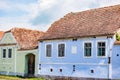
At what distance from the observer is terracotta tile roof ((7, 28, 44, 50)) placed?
123 ft

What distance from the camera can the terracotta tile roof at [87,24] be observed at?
28.6 m

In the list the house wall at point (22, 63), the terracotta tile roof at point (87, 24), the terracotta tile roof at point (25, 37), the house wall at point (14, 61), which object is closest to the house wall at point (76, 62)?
the terracotta tile roof at point (87, 24)

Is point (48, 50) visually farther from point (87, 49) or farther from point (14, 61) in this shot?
point (14, 61)

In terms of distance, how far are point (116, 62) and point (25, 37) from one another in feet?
49.2

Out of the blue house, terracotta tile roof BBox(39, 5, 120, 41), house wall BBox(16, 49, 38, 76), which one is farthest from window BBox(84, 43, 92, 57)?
house wall BBox(16, 49, 38, 76)

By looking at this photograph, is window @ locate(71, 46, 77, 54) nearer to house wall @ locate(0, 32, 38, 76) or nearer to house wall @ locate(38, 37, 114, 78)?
house wall @ locate(38, 37, 114, 78)

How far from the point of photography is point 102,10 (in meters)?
31.8

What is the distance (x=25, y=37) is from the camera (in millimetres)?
38656

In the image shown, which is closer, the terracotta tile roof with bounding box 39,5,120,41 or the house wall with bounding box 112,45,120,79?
the house wall with bounding box 112,45,120,79

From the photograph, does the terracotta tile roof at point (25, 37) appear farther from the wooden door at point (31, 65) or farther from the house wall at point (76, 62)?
the house wall at point (76, 62)

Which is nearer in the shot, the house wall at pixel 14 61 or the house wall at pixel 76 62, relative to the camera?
the house wall at pixel 76 62

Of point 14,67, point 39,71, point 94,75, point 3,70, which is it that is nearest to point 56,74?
point 39,71

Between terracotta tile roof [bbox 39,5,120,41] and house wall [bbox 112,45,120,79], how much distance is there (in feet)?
4.64

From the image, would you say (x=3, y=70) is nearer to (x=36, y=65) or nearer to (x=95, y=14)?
(x=36, y=65)
